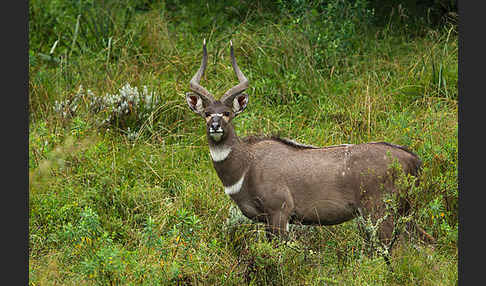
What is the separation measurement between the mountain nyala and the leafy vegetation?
0.25 m

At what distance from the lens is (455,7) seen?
11.8 meters

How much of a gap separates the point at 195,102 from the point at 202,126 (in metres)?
1.94

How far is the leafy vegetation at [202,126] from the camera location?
625 centimetres

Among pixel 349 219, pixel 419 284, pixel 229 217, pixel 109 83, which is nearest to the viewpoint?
pixel 419 284

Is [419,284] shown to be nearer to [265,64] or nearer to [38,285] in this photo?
[38,285]

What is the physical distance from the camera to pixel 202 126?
919 centimetres

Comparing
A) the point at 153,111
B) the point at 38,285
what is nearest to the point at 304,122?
the point at 153,111

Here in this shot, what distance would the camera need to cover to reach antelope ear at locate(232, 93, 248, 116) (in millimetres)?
7008

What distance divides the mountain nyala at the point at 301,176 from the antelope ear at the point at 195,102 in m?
0.01

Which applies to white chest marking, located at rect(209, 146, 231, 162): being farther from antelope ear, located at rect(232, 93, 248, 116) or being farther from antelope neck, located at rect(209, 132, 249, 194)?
antelope ear, located at rect(232, 93, 248, 116)

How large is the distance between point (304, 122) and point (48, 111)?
11.7 feet

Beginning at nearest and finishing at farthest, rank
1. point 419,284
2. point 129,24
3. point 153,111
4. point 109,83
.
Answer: point 419,284 → point 153,111 → point 109,83 → point 129,24

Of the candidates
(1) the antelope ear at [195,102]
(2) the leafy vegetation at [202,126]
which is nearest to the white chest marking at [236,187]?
(2) the leafy vegetation at [202,126]

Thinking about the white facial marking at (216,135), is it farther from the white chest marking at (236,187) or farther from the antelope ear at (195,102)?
the white chest marking at (236,187)
